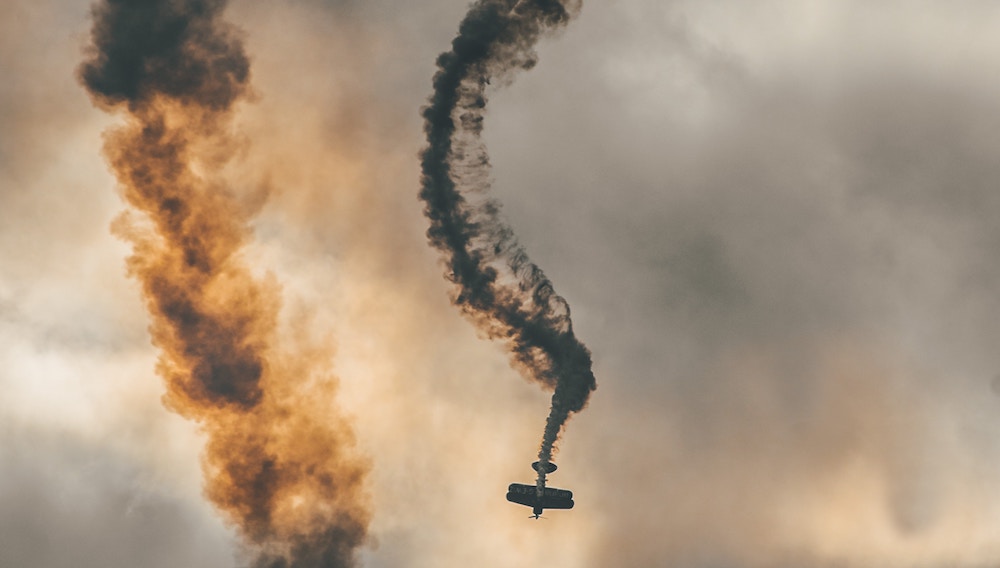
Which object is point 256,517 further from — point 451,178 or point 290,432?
point 451,178

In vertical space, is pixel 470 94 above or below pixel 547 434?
above

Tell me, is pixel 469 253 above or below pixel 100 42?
below

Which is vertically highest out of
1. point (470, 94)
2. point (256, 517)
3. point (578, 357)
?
point (470, 94)

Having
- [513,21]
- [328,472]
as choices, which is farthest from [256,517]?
[513,21]

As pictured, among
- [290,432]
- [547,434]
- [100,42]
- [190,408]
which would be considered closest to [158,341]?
[190,408]

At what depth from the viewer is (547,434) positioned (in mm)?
135250

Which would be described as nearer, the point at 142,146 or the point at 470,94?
the point at 470,94

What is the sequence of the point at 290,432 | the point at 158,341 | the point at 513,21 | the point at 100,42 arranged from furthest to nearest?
the point at 290,432
the point at 158,341
the point at 100,42
the point at 513,21

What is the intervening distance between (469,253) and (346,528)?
131 ft

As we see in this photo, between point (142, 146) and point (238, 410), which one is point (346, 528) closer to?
point (238, 410)

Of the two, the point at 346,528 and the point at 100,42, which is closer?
the point at 100,42

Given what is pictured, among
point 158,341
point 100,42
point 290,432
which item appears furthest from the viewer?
point 290,432

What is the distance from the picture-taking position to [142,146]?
131 meters

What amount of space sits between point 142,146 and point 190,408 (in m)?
26.3
